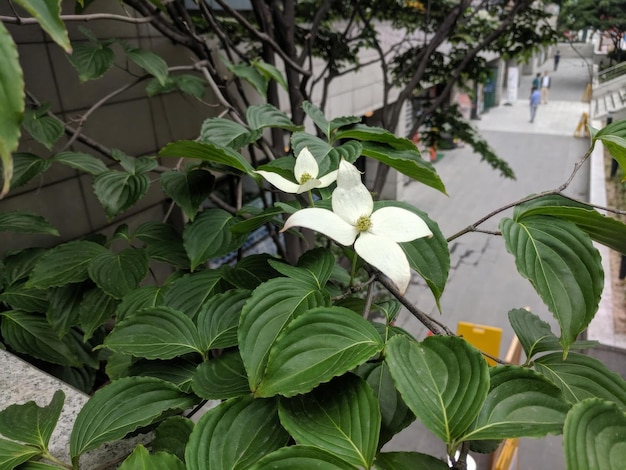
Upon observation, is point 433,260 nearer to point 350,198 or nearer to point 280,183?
point 350,198

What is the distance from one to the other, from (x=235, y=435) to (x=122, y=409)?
17 cm

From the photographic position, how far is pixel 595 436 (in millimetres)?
420

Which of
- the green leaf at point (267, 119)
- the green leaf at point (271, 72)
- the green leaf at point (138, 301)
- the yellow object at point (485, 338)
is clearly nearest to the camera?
the green leaf at point (138, 301)

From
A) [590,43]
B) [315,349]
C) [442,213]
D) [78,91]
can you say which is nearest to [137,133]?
[78,91]

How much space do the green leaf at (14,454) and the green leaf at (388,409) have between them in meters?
0.41

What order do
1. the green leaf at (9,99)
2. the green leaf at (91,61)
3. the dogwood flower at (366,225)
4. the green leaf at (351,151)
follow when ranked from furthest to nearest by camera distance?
the green leaf at (91,61) < the green leaf at (351,151) < the dogwood flower at (366,225) < the green leaf at (9,99)

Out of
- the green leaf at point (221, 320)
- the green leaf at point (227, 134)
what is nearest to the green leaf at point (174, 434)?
the green leaf at point (221, 320)

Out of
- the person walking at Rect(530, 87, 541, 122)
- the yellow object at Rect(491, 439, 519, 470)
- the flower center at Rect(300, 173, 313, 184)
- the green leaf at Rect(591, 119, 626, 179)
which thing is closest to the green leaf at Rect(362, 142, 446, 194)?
the flower center at Rect(300, 173, 313, 184)

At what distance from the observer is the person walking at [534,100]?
683 centimetres

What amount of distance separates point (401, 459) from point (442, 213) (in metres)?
4.98

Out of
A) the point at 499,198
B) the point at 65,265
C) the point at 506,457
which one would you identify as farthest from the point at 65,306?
the point at 499,198

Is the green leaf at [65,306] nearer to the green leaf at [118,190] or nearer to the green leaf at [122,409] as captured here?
the green leaf at [118,190]

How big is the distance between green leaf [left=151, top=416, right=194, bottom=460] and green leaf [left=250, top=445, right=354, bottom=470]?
17cm

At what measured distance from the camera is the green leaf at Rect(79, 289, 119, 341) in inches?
40.6
